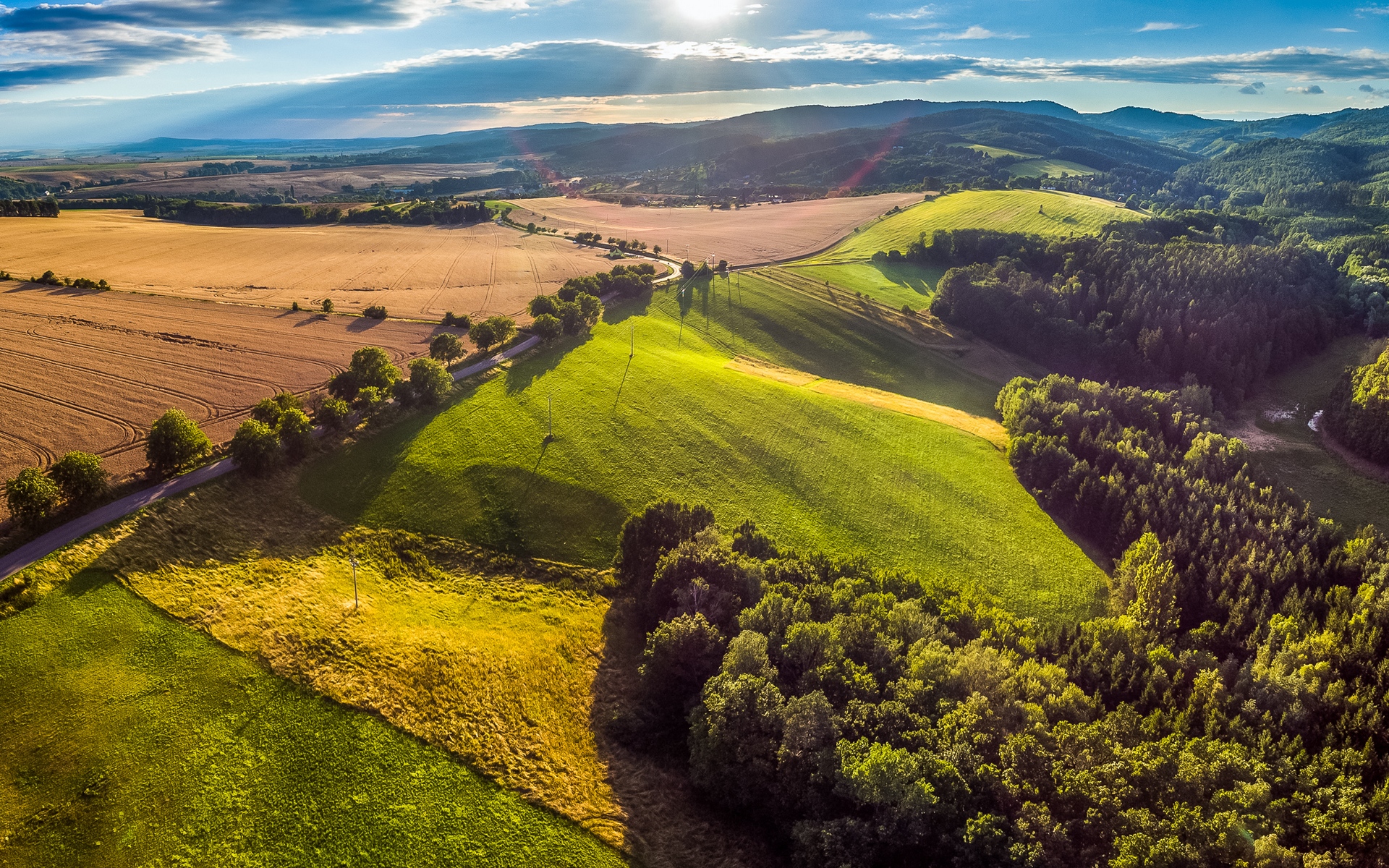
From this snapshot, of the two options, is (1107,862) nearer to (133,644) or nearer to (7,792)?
(7,792)

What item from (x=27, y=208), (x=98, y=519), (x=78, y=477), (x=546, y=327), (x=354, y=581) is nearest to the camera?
(x=78, y=477)

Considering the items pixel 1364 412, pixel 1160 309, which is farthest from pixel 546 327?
pixel 1364 412

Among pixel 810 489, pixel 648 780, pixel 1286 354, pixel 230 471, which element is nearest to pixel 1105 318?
pixel 1286 354

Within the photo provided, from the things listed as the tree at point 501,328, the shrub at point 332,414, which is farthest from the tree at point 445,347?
the shrub at point 332,414

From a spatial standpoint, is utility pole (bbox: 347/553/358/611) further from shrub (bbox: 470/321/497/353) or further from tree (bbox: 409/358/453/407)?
shrub (bbox: 470/321/497/353)

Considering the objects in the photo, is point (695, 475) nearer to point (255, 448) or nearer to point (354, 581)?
point (354, 581)

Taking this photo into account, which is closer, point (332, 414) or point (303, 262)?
point (332, 414)
